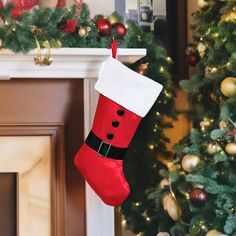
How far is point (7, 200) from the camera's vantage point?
6.18 ft

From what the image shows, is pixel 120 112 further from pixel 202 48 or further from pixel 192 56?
pixel 192 56

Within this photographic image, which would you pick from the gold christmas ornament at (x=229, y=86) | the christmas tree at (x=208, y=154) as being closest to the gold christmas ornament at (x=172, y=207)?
the christmas tree at (x=208, y=154)

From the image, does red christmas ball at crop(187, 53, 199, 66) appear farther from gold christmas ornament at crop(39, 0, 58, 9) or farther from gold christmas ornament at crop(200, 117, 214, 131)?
gold christmas ornament at crop(39, 0, 58, 9)

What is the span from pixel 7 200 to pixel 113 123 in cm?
53

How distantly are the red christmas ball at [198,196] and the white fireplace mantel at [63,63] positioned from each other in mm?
523

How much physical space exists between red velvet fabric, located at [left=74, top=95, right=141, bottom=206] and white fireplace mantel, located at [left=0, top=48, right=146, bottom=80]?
6.1 inches

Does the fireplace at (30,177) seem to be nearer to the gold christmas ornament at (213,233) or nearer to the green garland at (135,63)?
the green garland at (135,63)

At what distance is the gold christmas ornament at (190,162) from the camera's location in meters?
1.62

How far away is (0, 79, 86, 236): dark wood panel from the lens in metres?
1.82

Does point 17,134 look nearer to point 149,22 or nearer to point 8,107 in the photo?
A: point 8,107

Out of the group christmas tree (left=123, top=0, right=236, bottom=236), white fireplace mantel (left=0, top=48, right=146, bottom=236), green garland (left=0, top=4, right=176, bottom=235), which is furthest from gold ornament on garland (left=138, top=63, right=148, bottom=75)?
christmas tree (left=123, top=0, right=236, bottom=236)

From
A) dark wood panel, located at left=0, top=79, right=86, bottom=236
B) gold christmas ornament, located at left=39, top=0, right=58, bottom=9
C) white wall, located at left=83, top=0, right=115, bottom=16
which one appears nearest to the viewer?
dark wood panel, located at left=0, top=79, right=86, bottom=236

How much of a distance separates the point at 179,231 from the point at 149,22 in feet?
3.14

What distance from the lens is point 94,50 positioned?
1.74m
